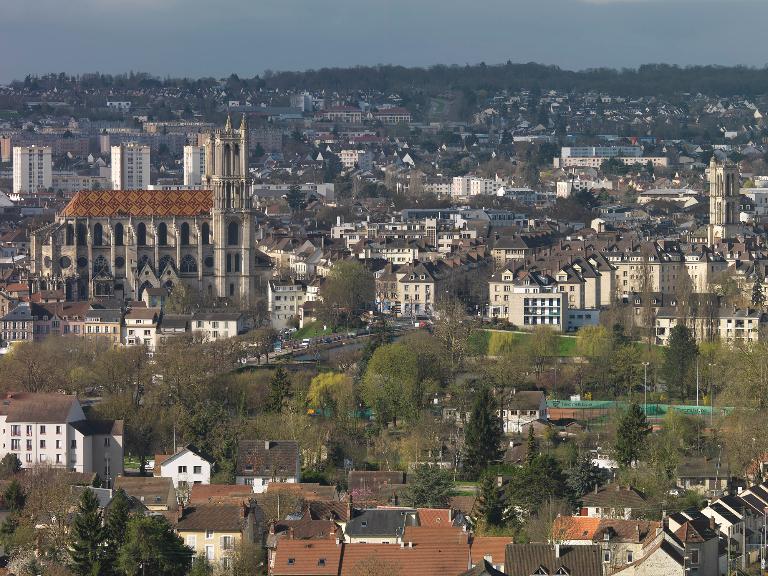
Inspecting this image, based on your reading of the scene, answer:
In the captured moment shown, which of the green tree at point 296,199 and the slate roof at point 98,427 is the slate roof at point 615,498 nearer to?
the slate roof at point 98,427

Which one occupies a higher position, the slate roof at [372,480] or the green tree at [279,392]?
the green tree at [279,392]

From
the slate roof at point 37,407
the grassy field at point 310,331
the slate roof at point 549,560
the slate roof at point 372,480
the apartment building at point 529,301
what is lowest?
the slate roof at point 372,480

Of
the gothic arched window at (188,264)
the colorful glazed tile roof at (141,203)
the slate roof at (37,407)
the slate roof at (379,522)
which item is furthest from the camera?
Answer: the colorful glazed tile roof at (141,203)

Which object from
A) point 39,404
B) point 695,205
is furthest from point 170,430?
point 695,205

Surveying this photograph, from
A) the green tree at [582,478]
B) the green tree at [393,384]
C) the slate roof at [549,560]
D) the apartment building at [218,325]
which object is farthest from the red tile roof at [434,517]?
the apartment building at [218,325]

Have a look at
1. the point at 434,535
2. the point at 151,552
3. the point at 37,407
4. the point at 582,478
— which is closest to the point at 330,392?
the point at 37,407

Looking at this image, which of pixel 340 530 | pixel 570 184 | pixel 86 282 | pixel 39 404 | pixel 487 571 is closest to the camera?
pixel 487 571

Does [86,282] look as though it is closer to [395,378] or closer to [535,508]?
[395,378]
